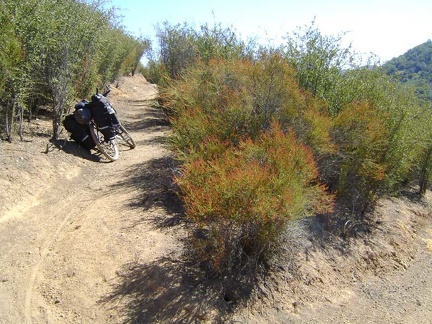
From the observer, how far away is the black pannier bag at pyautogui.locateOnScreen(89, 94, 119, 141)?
906 centimetres

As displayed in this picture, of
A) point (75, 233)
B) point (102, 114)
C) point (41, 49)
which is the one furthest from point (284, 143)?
point (41, 49)

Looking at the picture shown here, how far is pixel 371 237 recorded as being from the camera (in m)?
8.23

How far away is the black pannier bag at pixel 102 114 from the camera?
9062 millimetres

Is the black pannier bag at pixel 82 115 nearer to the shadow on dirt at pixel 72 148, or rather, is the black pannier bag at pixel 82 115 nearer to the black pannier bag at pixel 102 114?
the black pannier bag at pixel 102 114

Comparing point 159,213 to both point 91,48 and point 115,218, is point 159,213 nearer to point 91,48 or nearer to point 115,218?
point 115,218

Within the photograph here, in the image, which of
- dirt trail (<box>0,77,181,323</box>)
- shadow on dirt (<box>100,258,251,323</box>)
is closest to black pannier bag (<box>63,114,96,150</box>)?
dirt trail (<box>0,77,181,323</box>)

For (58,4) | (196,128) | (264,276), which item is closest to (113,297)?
(264,276)

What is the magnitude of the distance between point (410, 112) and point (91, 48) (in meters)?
8.02

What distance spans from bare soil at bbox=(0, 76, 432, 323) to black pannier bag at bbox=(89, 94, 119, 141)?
70 centimetres

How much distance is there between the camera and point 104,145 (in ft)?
31.9

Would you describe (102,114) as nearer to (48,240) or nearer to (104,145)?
(104,145)

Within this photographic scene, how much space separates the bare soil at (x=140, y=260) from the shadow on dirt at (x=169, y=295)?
0.5 inches

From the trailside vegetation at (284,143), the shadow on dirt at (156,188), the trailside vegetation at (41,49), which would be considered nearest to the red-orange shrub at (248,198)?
the trailside vegetation at (284,143)

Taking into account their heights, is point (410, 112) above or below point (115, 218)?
above
